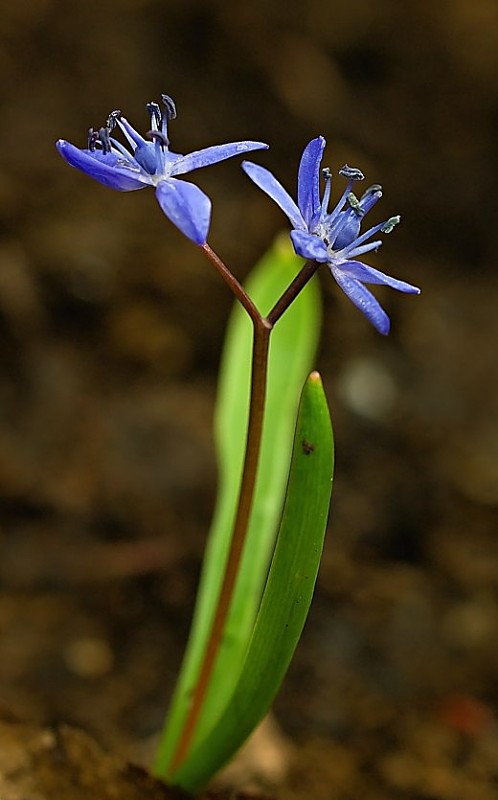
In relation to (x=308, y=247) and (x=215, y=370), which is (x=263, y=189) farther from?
(x=215, y=370)

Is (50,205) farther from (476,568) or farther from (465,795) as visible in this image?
(465,795)

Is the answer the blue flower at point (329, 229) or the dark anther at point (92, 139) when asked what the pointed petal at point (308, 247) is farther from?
the dark anther at point (92, 139)

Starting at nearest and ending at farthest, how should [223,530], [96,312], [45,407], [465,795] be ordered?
[223,530], [465,795], [45,407], [96,312]

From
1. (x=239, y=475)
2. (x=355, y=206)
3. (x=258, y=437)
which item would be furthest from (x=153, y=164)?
(x=239, y=475)

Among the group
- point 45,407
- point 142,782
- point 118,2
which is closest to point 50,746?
point 142,782

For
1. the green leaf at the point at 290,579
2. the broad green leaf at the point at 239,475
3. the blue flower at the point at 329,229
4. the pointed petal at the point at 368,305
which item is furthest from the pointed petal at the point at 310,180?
the broad green leaf at the point at 239,475

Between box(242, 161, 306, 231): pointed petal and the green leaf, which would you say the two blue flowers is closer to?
box(242, 161, 306, 231): pointed petal
